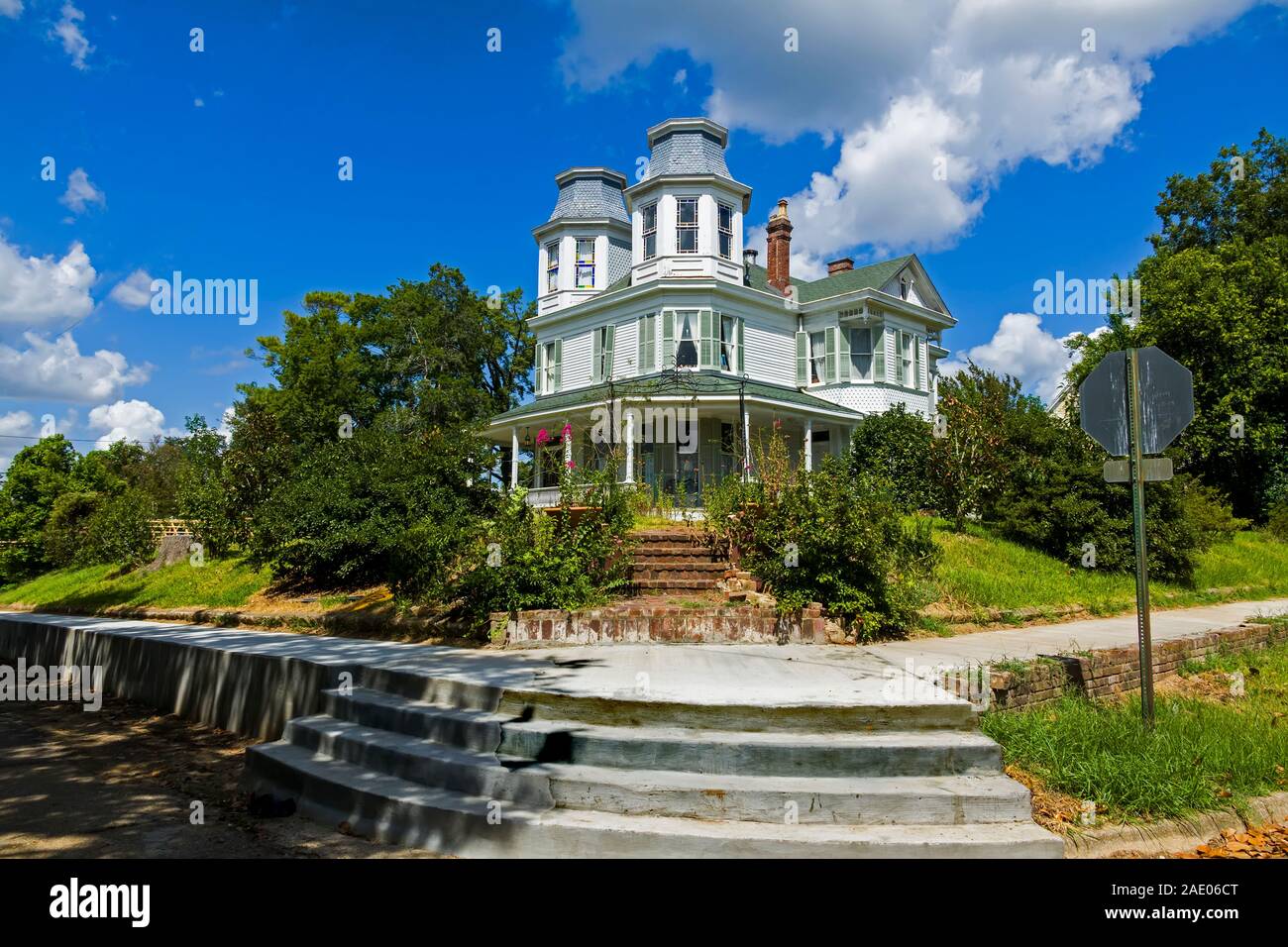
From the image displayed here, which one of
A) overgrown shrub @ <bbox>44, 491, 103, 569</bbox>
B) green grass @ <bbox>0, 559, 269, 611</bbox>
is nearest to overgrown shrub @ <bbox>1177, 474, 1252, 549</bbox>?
green grass @ <bbox>0, 559, 269, 611</bbox>

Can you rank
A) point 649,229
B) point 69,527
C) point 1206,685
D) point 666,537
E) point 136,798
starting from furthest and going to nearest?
point 69,527 < point 649,229 < point 666,537 < point 1206,685 < point 136,798

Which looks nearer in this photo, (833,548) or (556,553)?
(833,548)

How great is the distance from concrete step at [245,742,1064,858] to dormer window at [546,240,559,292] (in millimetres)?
23424

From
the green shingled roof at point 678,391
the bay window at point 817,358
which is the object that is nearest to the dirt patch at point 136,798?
the green shingled roof at point 678,391

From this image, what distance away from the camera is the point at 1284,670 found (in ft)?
28.2

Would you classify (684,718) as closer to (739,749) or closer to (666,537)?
(739,749)

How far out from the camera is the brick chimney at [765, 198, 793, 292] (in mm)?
24672

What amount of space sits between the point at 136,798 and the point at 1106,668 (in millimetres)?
8274

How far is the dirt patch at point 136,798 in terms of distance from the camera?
4.26 m

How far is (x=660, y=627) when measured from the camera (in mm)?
7812

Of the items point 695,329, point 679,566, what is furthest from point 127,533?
point 679,566

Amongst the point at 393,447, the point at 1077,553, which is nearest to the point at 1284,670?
the point at 1077,553

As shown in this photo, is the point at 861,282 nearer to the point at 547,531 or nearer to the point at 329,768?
the point at 547,531

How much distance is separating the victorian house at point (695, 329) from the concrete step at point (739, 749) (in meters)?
14.2
